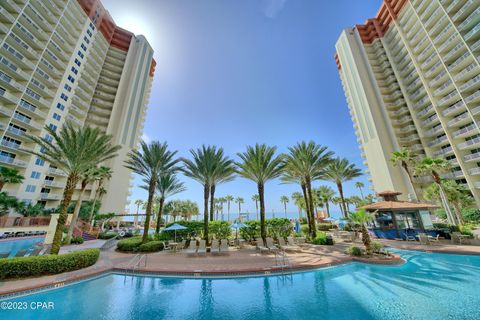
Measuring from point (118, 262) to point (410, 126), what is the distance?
5844 centimetres

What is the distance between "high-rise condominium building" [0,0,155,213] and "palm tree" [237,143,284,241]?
2648cm

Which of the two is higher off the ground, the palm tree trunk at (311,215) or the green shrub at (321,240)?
the palm tree trunk at (311,215)

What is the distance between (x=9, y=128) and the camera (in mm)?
30875

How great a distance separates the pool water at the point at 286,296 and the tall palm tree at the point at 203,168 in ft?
35.1

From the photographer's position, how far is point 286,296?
822cm

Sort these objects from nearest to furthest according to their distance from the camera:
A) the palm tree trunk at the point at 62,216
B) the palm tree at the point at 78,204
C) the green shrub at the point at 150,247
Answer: the palm tree trunk at the point at 62,216
the green shrub at the point at 150,247
the palm tree at the point at 78,204

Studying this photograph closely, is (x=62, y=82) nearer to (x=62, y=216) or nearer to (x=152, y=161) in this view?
(x=152, y=161)

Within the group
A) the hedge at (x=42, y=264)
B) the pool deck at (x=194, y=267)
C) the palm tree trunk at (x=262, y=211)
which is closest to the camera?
the pool deck at (x=194, y=267)

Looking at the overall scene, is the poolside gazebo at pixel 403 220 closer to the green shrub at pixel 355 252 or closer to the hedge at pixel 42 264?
the green shrub at pixel 355 252

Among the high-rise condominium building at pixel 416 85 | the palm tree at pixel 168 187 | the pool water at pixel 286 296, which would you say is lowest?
the pool water at pixel 286 296

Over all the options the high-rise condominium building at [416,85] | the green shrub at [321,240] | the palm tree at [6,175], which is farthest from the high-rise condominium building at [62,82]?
the high-rise condominium building at [416,85]

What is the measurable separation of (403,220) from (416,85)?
39.7 meters

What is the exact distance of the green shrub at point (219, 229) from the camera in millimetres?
20578

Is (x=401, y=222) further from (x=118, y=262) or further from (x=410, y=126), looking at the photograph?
(x=410, y=126)
